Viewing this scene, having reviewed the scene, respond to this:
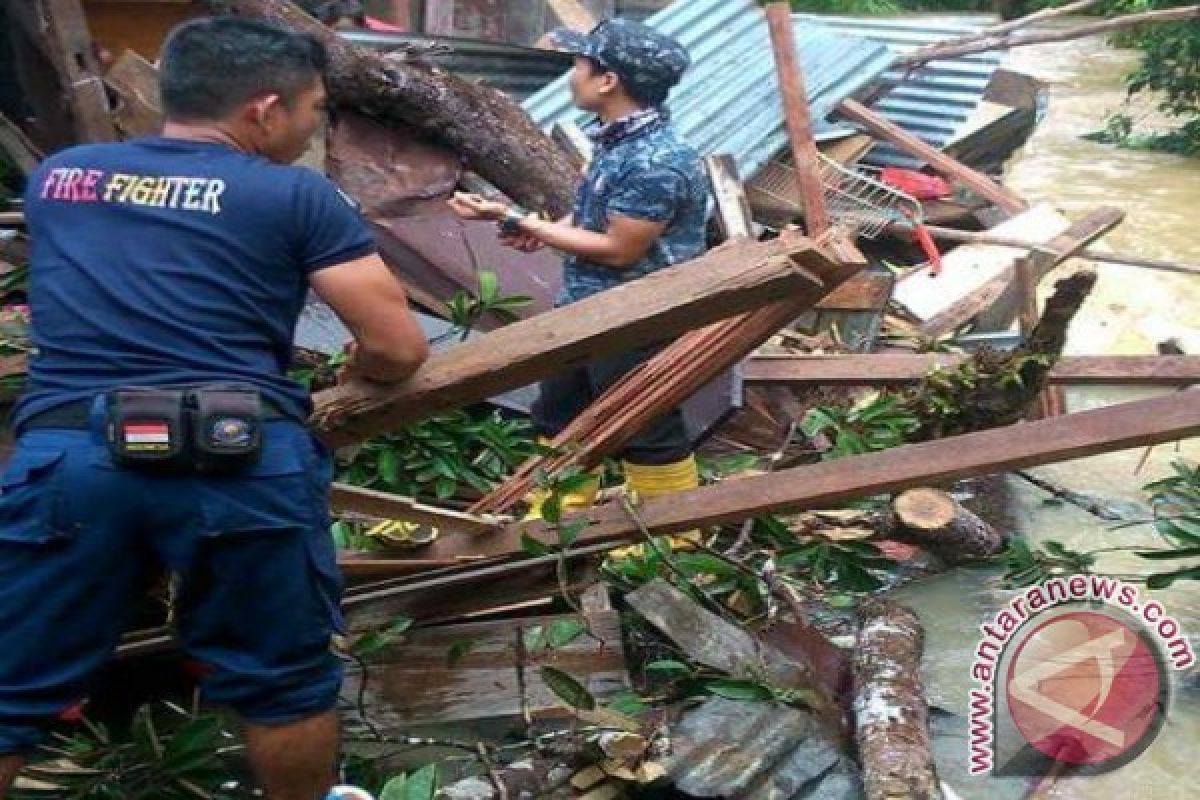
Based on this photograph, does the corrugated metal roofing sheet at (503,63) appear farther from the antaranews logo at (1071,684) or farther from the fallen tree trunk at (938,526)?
the antaranews logo at (1071,684)

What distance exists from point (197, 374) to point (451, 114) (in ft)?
11.3

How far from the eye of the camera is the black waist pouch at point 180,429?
7.48 feet

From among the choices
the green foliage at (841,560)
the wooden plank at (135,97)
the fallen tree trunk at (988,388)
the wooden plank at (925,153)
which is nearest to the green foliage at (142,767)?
the green foliage at (841,560)

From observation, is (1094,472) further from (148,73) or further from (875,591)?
(148,73)

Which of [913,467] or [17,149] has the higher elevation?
[17,149]

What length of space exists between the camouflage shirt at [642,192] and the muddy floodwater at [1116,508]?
137 cm

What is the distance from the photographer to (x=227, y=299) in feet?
7.82

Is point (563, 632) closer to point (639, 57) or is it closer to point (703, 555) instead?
point (703, 555)

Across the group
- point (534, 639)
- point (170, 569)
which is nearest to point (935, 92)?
point (534, 639)

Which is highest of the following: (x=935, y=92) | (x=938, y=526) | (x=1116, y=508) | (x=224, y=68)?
(x=224, y=68)

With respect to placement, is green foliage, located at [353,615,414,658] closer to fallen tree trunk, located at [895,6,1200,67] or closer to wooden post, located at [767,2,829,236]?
wooden post, located at [767,2,829,236]

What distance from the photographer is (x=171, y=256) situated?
2.35 meters

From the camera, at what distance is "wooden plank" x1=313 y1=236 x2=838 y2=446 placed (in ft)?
8.26

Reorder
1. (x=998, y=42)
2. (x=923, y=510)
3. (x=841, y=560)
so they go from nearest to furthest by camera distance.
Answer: (x=841, y=560), (x=923, y=510), (x=998, y=42)
